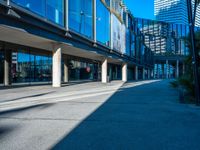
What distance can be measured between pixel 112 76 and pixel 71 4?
3311cm

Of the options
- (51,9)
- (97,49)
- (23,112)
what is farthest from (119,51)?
(23,112)

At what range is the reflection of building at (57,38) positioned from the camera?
19766 millimetres

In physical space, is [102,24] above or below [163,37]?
below

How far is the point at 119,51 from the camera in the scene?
46.8 m

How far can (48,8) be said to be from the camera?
898 inches

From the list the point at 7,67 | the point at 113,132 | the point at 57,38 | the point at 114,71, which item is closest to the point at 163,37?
the point at 114,71

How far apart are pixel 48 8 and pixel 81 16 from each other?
25.0ft

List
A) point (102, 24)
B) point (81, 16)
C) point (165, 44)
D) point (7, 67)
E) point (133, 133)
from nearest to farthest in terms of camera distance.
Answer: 1. point (133, 133)
2. point (7, 67)
3. point (81, 16)
4. point (102, 24)
5. point (165, 44)

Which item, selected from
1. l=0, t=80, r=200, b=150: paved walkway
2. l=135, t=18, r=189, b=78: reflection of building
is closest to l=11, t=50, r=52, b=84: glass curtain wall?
l=0, t=80, r=200, b=150: paved walkway

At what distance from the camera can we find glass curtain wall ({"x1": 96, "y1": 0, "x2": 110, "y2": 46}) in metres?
35.9

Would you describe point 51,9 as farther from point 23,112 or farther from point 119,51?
point 119,51

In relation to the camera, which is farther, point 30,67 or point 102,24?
point 102,24

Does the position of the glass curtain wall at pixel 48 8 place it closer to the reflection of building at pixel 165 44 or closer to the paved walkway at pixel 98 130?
the paved walkway at pixel 98 130

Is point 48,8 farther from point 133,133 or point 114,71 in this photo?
point 114,71
